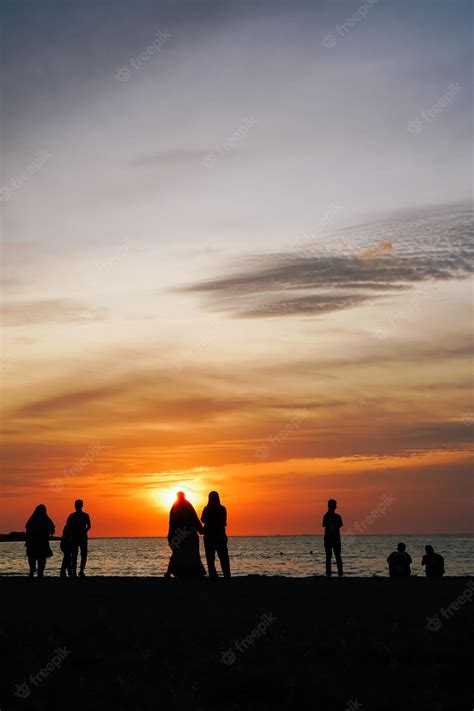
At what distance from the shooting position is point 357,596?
16.4m

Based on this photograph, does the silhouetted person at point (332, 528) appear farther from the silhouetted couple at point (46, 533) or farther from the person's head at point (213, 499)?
the silhouetted couple at point (46, 533)

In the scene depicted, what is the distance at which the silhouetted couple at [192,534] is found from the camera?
21234 millimetres

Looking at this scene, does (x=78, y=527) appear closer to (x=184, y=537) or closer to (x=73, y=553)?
(x=73, y=553)

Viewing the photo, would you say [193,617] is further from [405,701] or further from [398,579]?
[398,579]

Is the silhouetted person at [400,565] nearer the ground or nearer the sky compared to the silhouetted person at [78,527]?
nearer the ground

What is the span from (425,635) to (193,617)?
3.67 m

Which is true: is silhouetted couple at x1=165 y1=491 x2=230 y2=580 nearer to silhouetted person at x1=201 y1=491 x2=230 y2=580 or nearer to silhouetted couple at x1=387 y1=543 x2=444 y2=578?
silhouetted person at x1=201 y1=491 x2=230 y2=580

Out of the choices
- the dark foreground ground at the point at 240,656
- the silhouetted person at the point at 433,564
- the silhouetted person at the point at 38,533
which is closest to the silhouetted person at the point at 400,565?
the silhouetted person at the point at 433,564

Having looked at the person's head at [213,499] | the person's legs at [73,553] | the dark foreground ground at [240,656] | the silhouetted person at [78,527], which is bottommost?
the dark foreground ground at [240,656]

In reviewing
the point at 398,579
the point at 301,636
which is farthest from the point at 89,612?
the point at 398,579

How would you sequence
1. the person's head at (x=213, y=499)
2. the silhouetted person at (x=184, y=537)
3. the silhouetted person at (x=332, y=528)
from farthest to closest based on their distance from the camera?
the silhouetted person at (x=332, y=528)
the person's head at (x=213, y=499)
the silhouetted person at (x=184, y=537)

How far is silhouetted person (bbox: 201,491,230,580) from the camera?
2144 cm

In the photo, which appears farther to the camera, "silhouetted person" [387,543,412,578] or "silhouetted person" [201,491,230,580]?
"silhouetted person" [387,543,412,578]

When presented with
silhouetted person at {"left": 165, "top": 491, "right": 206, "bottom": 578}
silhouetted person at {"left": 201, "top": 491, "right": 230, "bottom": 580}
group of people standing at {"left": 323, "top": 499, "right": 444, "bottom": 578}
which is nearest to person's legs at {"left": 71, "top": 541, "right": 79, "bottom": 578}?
silhouetted person at {"left": 165, "top": 491, "right": 206, "bottom": 578}
